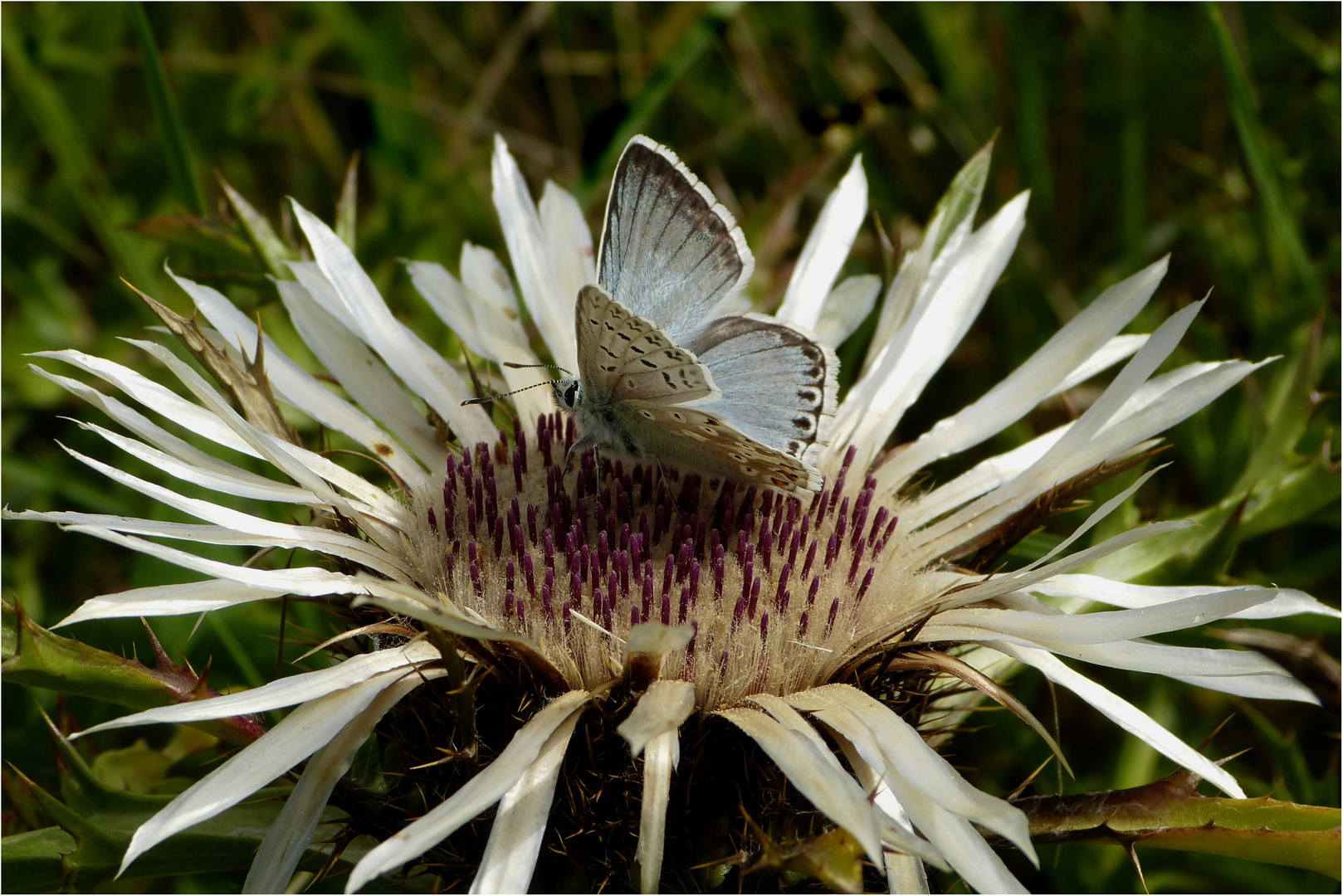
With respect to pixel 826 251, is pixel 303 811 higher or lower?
lower

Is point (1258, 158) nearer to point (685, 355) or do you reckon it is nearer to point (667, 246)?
point (667, 246)

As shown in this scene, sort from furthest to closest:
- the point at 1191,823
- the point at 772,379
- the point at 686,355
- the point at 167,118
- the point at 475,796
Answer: the point at 167,118 < the point at 772,379 < the point at 686,355 < the point at 1191,823 < the point at 475,796

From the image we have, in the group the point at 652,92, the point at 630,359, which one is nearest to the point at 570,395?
the point at 630,359

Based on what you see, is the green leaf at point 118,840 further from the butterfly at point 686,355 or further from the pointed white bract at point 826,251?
the pointed white bract at point 826,251

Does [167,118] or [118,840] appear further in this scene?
[167,118]

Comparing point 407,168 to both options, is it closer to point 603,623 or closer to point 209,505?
point 209,505

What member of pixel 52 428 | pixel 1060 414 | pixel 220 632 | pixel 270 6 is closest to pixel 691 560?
pixel 220 632
